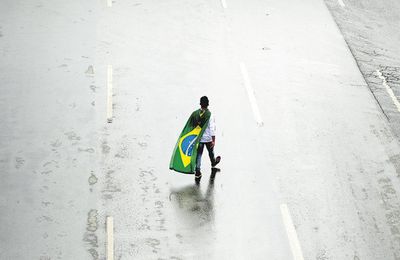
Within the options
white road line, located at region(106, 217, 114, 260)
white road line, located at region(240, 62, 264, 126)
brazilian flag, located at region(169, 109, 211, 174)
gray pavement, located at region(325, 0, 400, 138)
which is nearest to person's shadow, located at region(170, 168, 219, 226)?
brazilian flag, located at region(169, 109, 211, 174)

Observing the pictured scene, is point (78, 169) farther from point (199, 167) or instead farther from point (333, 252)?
point (333, 252)

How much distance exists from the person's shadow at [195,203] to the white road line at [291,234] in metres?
1.38

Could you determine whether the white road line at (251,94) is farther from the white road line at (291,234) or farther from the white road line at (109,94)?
the white road line at (109,94)

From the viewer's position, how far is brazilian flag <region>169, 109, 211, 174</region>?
11.7 m

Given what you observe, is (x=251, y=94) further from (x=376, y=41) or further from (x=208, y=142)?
(x=376, y=41)

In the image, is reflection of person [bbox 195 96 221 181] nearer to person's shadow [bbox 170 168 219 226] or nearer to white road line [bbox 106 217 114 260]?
person's shadow [bbox 170 168 219 226]

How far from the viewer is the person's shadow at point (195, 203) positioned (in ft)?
37.6

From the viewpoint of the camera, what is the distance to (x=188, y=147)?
11828 mm

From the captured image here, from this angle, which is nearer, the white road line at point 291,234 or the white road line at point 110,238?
the white road line at point 110,238

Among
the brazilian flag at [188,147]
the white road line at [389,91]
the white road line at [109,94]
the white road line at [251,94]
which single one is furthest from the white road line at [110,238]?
the white road line at [389,91]

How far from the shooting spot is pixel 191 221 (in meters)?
11.4

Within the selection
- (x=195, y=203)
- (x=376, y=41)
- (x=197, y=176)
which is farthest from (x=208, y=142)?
(x=376, y=41)

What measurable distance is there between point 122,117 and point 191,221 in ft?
11.3

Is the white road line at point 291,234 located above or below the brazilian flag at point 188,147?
below
